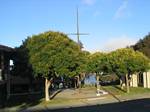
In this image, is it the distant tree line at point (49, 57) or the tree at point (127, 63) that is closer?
the distant tree line at point (49, 57)

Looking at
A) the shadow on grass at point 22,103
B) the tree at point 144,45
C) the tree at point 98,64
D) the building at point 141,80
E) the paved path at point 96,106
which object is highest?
the tree at point 144,45

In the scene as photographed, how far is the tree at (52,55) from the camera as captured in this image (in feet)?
155

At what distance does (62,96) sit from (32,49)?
7.79 metres

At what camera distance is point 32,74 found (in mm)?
51406

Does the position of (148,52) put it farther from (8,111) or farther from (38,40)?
(8,111)

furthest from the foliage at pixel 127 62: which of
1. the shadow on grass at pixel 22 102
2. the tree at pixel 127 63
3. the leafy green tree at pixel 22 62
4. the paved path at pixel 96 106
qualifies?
the leafy green tree at pixel 22 62

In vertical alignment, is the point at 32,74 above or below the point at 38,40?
below

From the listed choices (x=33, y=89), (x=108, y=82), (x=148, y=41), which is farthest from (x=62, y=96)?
(x=148, y=41)

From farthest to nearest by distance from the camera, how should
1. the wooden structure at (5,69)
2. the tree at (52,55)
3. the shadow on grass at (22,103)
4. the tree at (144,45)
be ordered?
the tree at (144,45) → the wooden structure at (5,69) → the tree at (52,55) → the shadow on grass at (22,103)

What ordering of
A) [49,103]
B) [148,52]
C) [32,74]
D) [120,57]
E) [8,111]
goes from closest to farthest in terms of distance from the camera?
1. [8,111]
2. [49,103]
3. [32,74]
4. [120,57]
5. [148,52]

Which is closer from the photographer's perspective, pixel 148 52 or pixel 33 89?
pixel 33 89

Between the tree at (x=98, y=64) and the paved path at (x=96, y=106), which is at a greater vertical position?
the tree at (x=98, y=64)

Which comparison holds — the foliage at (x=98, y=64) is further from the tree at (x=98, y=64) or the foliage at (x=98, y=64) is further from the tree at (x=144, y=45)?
the tree at (x=144, y=45)

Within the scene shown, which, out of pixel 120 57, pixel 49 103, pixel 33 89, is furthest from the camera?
pixel 33 89
